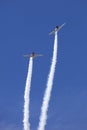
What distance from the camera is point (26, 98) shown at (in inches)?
6914

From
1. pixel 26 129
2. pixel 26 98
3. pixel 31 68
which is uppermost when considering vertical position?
pixel 31 68

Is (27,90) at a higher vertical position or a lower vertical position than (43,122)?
higher

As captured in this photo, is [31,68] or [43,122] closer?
[43,122]

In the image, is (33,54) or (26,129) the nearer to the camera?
(26,129)

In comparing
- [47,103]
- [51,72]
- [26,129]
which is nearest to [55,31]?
[51,72]

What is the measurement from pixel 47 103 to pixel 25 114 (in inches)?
377

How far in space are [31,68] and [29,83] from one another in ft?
20.4

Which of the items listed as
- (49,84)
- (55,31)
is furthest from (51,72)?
(55,31)

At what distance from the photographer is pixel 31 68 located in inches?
7106

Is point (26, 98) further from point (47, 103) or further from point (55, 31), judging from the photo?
point (55, 31)

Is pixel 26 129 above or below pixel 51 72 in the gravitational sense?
below

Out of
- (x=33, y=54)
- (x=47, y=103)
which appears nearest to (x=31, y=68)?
(x=33, y=54)

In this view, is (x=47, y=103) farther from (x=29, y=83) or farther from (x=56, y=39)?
(x=56, y=39)

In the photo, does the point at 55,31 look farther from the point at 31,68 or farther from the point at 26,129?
the point at 26,129
